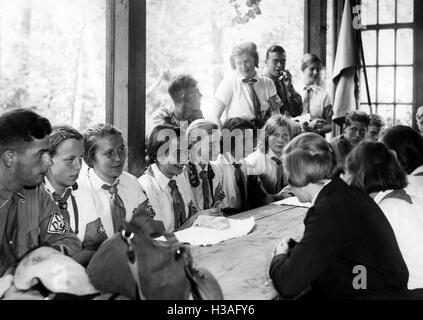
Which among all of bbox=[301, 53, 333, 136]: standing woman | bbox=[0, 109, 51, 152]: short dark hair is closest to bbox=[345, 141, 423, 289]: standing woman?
bbox=[0, 109, 51, 152]: short dark hair

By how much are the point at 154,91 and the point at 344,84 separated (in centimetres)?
296

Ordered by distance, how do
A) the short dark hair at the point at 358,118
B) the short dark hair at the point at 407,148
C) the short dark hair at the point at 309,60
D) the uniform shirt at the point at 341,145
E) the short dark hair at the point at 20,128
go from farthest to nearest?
the short dark hair at the point at 309,60, the short dark hair at the point at 358,118, the uniform shirt at the point at 341,145, the short dark hair at the point at 407,148, the short dark hair at the point at 20,128

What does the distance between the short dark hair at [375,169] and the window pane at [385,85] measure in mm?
4648

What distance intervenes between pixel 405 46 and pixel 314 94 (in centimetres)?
178

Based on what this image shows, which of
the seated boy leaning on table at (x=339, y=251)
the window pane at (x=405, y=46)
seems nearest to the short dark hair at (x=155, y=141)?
the seated boy leaning on table at (x=339, y=251)

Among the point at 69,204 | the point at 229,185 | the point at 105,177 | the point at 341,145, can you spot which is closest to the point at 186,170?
the point at 229,185

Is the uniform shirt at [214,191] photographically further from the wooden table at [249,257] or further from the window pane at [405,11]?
the window pane at [405,11]

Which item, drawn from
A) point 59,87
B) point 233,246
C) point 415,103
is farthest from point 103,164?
point 415,103

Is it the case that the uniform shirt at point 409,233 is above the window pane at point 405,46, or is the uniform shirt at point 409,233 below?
below

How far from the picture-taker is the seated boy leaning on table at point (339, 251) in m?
1.82

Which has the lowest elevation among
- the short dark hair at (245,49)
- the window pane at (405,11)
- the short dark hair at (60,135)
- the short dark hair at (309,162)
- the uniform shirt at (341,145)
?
the uniform shirt at (341,145)

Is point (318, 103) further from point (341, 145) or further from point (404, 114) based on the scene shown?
point (404, 114)

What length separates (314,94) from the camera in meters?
5.72

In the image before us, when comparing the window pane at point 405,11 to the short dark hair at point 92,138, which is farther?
the window pane at point 405,11
